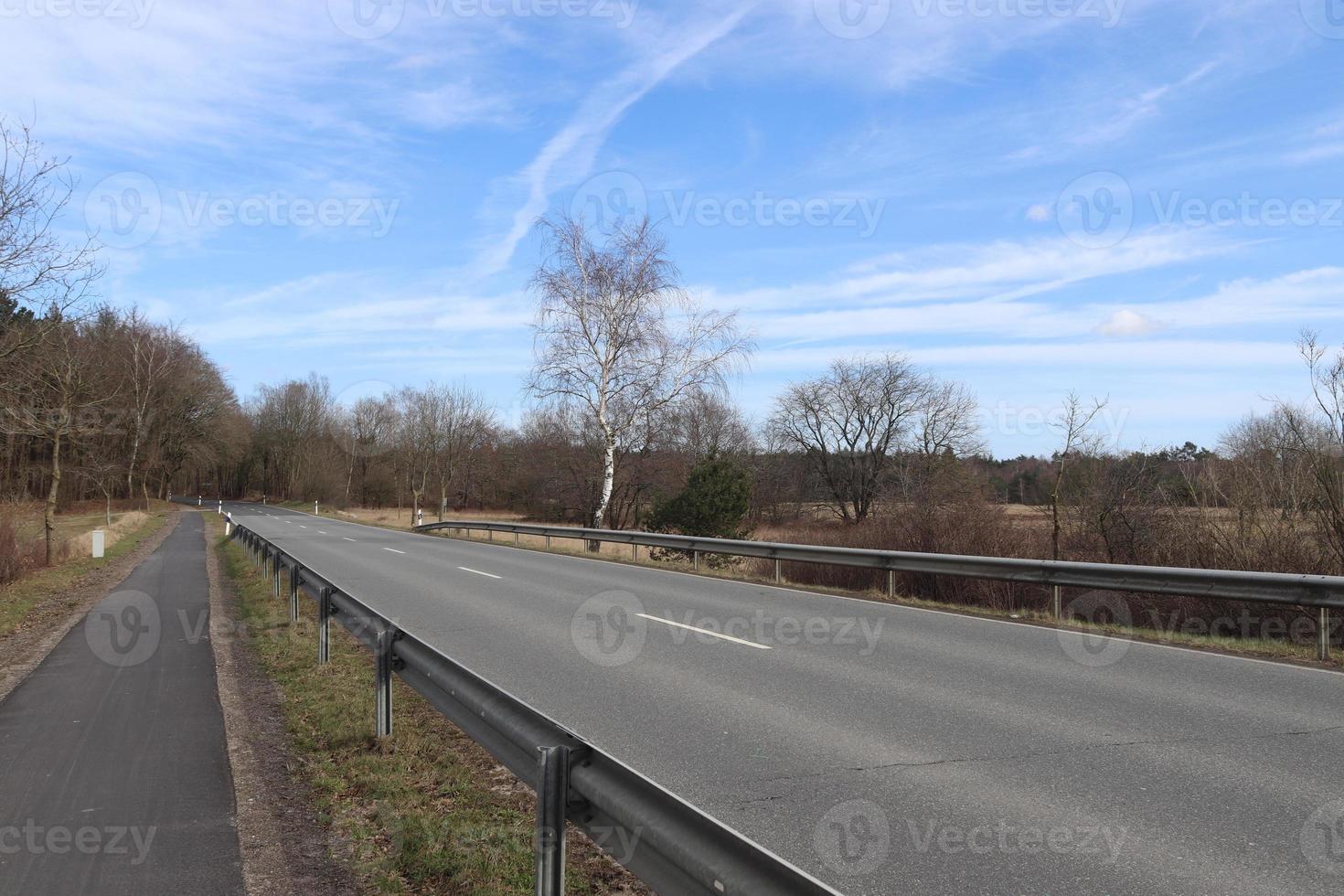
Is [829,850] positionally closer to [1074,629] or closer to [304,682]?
[304,682]

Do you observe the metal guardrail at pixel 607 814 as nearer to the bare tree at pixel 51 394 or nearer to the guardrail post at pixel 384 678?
the guardrail post at pixel 384 678

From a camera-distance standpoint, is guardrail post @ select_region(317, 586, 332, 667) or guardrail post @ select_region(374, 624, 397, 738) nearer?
guardrail post @ select_region(374, 624, 397, 738)

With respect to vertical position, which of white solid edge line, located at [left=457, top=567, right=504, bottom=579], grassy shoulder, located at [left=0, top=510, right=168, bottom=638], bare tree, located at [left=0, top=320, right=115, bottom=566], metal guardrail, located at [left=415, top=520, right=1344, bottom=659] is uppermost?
bare tree, located at [left=0, top=320, right=115, bottom=566]

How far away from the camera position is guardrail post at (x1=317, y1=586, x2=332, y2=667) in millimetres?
8469

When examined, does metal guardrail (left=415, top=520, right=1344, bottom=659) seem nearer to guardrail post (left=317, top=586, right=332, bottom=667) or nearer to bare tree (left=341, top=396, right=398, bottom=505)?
guardrail post (left=317, top=586, right=332, bottom=667)

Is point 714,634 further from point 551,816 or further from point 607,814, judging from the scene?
point 607,814

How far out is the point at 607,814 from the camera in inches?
123

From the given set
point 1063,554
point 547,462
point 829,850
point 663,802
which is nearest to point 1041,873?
point 829,850

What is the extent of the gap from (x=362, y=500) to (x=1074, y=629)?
261ft

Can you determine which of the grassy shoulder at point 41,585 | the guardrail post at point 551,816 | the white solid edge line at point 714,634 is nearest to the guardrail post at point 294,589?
the grassy shoulder at point 41,585

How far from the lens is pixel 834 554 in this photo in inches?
587

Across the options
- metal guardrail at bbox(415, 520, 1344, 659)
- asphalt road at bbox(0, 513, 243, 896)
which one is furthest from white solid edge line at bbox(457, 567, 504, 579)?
asphalt road at bbox(0, 513, 243, 896)

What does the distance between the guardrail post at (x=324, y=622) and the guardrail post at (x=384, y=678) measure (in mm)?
2319

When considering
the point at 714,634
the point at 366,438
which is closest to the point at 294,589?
the point at 714,634
